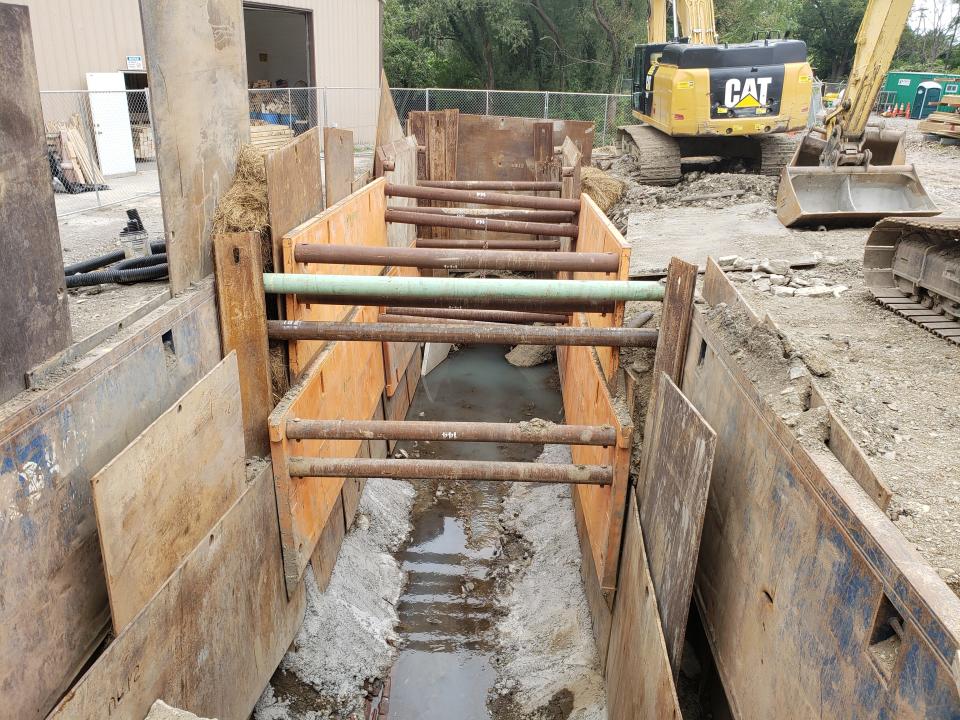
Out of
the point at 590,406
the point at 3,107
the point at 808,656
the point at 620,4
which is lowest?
the point at 590,406

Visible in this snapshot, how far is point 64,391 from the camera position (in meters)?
3.02

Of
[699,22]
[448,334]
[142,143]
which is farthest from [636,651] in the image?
[142,143]

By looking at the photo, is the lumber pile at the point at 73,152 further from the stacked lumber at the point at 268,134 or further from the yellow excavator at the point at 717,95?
the yellow excavator at the point at 717,95

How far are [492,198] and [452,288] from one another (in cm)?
438

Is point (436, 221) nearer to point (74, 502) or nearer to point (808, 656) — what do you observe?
point (74, 502)

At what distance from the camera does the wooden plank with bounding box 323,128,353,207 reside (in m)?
6.21

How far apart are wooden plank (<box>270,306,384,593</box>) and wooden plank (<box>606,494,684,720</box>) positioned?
209cm

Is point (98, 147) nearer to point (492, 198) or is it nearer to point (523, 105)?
point (492, 198)

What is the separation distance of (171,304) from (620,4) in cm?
2909

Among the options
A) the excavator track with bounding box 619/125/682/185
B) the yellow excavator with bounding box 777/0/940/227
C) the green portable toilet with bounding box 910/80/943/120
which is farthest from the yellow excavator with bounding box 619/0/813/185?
the green portable toilet with bounding box 910/80/943/120

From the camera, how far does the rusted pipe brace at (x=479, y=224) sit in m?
7.34

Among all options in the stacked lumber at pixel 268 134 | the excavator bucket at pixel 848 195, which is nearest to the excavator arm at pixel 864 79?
the excavator bucket at pixel 848 195


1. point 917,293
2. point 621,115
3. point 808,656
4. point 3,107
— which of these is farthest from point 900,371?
point 621,115

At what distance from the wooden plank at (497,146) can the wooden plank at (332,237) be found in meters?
4.65
